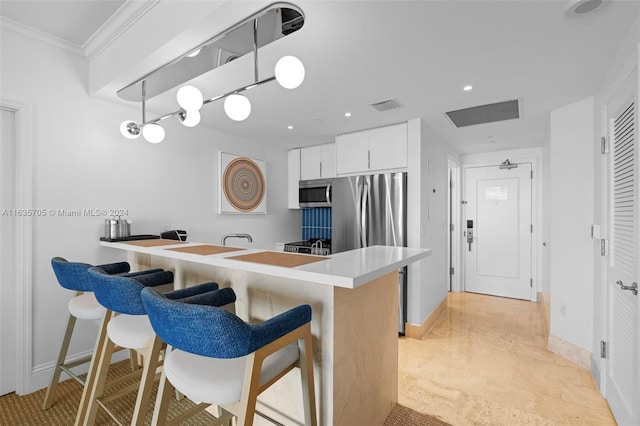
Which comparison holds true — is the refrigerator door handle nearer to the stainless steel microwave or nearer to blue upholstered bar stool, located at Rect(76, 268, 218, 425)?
the stainless steel microwave

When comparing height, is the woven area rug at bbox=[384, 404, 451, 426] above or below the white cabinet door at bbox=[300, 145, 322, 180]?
below

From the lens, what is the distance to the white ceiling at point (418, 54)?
154 cm

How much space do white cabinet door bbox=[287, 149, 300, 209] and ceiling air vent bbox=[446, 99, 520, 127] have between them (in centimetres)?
223

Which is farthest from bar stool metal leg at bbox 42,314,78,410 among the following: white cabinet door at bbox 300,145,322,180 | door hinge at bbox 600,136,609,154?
door hinge at bbox 600,136,609,154

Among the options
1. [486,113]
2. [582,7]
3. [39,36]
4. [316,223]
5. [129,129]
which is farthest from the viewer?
[316,223]

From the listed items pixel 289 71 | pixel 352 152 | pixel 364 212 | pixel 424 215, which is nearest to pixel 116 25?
pixel 289 71

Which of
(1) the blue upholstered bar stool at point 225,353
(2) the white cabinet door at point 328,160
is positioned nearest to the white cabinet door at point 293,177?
(2) the white cabinet door at point 328,160

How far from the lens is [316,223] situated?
4.71 meters

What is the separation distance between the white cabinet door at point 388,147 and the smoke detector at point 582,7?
1.84 m

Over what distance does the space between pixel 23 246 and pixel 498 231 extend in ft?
18.5

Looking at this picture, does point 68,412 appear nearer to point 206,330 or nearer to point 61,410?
point 61,410

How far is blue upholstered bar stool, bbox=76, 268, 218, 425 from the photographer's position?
1.33m

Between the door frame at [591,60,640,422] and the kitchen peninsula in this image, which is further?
the door frame at [591,60,640,422]

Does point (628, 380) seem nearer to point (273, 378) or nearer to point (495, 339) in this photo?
point (495, 339)
